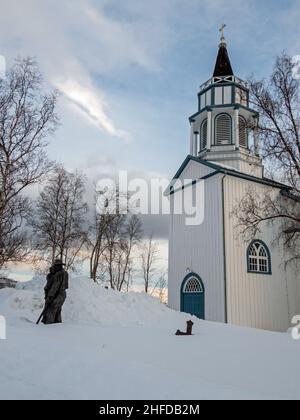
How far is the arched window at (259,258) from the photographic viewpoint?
1675cm

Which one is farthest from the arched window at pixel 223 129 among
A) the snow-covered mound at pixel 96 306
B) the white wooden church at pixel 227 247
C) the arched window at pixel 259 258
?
the snow-covered mound at pixel 96 306

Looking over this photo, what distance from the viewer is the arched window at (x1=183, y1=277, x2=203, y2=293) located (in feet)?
56.2

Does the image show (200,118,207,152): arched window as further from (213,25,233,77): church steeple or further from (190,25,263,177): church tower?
(213,25,233,77): church steeple

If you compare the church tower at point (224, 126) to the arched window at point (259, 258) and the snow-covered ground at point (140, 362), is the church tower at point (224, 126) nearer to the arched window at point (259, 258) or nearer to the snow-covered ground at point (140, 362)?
the arched window at point (259, 258)

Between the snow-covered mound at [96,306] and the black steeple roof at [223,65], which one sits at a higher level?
the black steeple roof at [223,65]

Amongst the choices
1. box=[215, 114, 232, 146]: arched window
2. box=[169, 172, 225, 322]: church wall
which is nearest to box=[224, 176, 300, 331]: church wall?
box=[169, 172, 225, 322]: church wall

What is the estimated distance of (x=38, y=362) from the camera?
614 cm

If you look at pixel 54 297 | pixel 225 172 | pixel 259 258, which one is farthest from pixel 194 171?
pixel 54 297

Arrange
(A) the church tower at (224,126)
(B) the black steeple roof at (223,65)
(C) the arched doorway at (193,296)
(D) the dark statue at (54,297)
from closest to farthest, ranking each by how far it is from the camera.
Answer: (D) the dark statue at (54,297)
(C) the arched doorway at (193,296)
(A) the church tower at (224,126)
(B) the black steeple roof at (223,65)

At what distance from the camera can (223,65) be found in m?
22.1

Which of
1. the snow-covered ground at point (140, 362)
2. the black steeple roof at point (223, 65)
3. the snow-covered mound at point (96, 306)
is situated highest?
the black steeple roof at point (223, 65)
